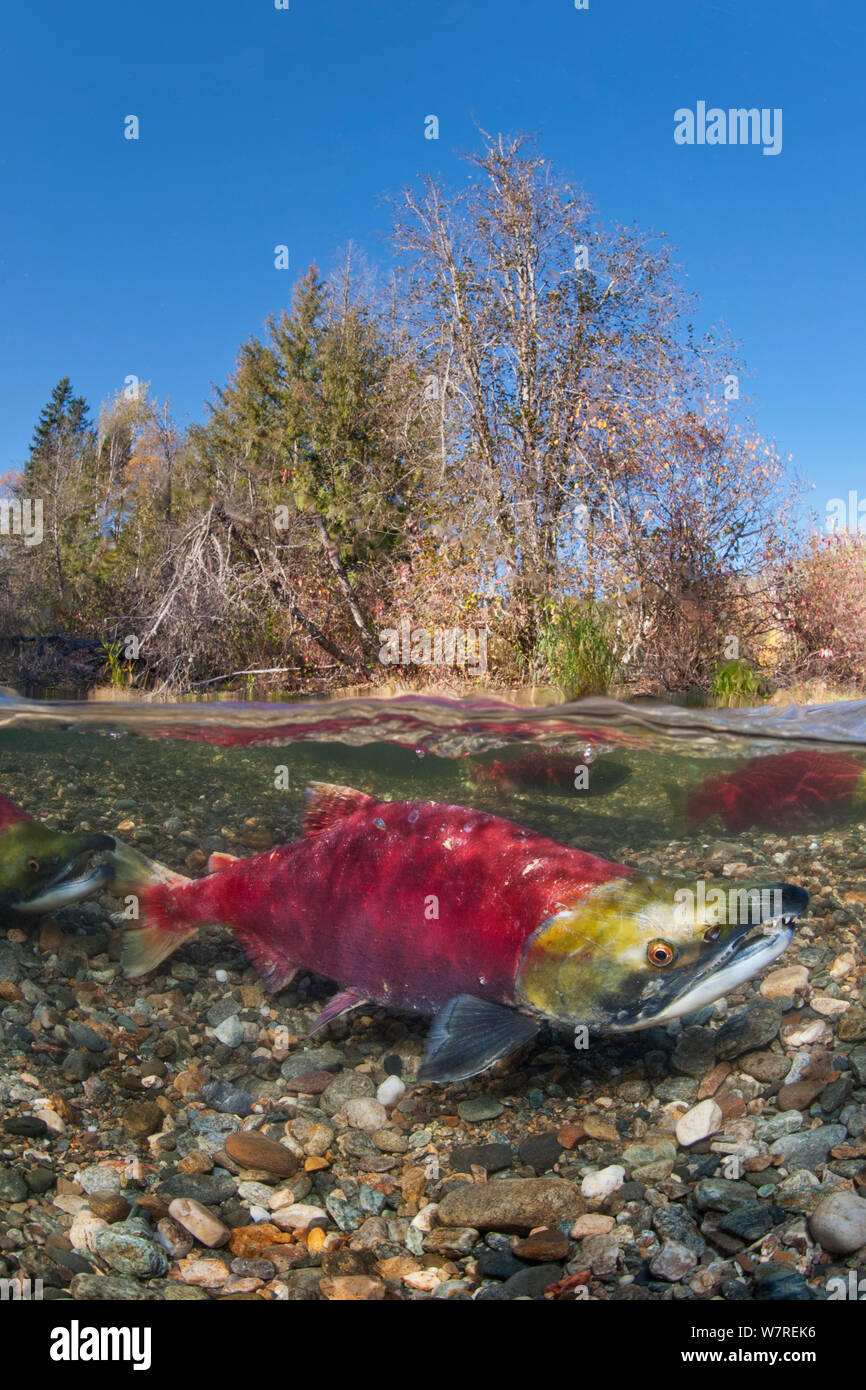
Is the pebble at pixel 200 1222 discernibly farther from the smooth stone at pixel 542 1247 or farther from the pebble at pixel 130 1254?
the smooth stone at pixel 542 1247

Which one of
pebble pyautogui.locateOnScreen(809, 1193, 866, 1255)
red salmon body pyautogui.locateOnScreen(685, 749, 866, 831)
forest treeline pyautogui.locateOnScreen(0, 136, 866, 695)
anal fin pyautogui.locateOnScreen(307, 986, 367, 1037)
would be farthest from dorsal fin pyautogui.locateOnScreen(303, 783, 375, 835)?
forest treeline pyautogui.locateOnScreen(0, 136, 866, 695)

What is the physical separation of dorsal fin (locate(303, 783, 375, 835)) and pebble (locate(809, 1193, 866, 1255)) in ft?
3.65

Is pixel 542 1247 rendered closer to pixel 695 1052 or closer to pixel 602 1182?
pixel 602 1182

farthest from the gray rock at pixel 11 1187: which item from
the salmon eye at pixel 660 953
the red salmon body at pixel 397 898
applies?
the salmon eye at pixel 660 953

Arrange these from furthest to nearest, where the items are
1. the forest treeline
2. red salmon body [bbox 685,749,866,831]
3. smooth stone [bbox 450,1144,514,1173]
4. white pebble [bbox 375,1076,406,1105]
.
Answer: the forest treeline < red salmon body [bbox 685,749,866,831] < white pebble [bbox 375,1076,406,1105] < smooth stone [bbox 450,1144,514,1173]

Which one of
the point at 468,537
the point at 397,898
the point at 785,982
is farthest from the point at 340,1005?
the point at 468,537

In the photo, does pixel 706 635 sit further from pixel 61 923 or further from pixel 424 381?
pixel 61 923

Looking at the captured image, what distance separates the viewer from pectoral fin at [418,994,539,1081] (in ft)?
5.10

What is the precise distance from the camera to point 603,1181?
1.58 m

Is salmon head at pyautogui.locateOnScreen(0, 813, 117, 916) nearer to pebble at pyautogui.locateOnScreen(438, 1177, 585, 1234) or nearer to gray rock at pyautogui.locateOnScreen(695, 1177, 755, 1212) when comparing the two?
pebble at pyautogui.locateOnScreen(438, 1177, 585, 1234)

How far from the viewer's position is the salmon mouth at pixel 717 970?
1492 mm
